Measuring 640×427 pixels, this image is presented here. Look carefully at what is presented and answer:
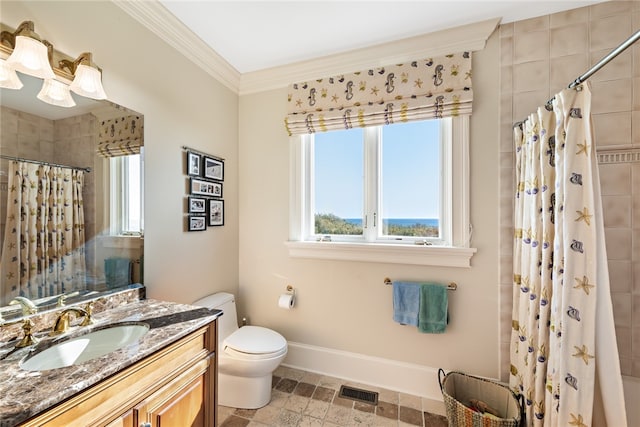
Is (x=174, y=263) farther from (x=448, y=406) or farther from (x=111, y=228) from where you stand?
(x=448, y=406)

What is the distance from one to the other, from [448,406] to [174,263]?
6.26 feet

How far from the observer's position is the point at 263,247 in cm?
231

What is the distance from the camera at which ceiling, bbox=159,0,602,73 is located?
154 cm

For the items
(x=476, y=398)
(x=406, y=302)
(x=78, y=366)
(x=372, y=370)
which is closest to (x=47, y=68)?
(x=78, y=366)

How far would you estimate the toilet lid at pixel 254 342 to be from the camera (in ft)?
5.50

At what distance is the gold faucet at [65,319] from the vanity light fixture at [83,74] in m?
0.99

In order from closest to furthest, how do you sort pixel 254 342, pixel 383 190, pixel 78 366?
1. pixel 78 366
2. pixel 254 342
3. pixel 383 190

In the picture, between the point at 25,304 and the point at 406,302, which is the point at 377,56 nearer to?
the point at 406,302

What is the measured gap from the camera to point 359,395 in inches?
73.0

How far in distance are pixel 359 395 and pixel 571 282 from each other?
1502 mm

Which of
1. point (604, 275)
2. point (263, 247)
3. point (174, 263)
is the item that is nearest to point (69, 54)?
point (174, 263)

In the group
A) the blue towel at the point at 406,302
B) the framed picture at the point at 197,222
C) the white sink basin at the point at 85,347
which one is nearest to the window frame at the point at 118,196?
the framed picture at the point at 197,222

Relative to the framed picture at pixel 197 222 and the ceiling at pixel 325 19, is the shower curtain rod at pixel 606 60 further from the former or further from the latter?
the framed picture at pixel 197 222

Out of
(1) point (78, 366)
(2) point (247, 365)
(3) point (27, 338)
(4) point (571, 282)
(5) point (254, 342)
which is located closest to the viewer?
(1) point (78, 366)
